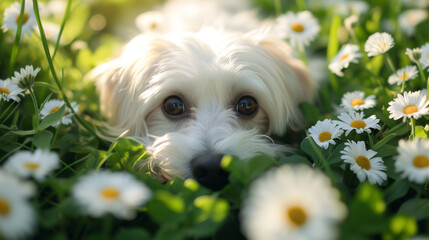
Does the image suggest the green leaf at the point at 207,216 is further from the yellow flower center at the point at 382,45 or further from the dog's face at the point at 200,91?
the yellow flower center at the point at 382,45

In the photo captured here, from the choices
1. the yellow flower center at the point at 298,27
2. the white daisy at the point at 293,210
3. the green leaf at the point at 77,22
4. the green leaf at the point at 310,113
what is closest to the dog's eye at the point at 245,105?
the green leaf at the point at 310,113

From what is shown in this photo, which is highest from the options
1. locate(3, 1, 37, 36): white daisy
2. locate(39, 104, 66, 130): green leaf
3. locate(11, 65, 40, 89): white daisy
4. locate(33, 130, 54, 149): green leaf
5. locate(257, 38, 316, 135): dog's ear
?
locate(3, 1, 37, 36): white daisy

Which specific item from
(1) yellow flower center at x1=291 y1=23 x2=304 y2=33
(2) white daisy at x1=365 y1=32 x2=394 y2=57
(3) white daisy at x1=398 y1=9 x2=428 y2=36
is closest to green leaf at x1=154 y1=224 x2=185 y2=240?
(2) white daisy at x1=365 y1=32 x2=394 y2=57

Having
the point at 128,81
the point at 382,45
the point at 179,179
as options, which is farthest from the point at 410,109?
the point at 128,81

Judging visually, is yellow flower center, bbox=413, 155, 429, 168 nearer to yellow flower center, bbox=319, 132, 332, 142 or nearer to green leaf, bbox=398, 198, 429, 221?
green leaf, bbox=398, 198, 429, 221

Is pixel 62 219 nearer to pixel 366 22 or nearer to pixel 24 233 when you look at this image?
pixel 24 233

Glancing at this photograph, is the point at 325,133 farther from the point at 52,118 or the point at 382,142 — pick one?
the point at 52,118
